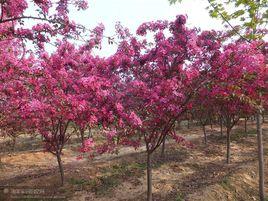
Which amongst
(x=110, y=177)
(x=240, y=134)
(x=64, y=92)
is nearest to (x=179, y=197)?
(x=110, y=177)

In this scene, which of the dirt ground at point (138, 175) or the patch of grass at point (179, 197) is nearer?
the patch of grass at point (179, 197)

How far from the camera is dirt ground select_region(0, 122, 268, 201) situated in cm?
1148

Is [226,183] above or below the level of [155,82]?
below

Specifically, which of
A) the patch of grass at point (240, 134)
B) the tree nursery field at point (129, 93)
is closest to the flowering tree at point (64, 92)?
the tree nursery field at point (129, 93)

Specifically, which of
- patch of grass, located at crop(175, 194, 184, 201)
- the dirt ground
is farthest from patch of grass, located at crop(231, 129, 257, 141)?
patch of grass, located at crop(175, 194, 184, 201)

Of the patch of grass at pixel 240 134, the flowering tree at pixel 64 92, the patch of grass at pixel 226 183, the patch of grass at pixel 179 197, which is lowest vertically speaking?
the patch of grass at pixel 179 197

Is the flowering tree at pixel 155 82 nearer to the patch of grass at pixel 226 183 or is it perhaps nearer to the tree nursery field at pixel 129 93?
the tree nursery field at pixel 129 93

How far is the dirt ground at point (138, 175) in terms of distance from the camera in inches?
452

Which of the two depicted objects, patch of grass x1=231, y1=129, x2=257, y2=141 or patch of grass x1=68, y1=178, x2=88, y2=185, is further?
patch of grass x1=231, y1=129, x2=257, y2=141

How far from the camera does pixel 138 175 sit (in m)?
13.6

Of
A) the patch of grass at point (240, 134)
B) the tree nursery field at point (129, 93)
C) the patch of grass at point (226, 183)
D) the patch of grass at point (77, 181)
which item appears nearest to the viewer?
the tree nursery field at point (129, 93)

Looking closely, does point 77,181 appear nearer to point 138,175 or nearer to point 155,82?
point 138,175

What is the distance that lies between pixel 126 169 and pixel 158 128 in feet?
18.9

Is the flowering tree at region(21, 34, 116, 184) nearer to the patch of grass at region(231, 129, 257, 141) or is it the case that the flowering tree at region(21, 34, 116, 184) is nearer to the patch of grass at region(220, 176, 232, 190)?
the patch of grass at region(220, 176, 232, 190)
